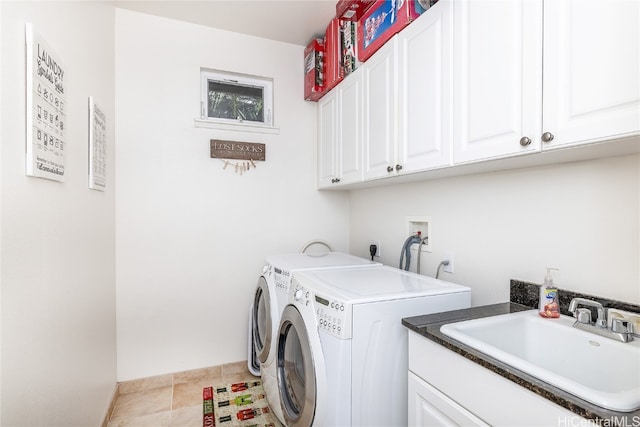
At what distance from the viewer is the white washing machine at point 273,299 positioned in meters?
1.84

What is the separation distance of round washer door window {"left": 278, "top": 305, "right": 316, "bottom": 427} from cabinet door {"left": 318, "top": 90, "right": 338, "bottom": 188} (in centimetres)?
117

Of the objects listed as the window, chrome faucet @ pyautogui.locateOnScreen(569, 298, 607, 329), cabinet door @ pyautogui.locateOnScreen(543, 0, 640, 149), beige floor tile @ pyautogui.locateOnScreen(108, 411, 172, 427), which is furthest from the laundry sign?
chrome faucet @ pyautogui.locateOnScreen(569, 298, 607, 329)

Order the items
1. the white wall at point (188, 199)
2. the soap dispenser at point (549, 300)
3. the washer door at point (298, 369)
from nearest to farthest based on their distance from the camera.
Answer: the soap dispenser at point (549, 300), the washer door at point (298, 369), the white wall at point (188, 199)

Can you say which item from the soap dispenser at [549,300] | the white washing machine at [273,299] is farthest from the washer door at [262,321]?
the soap dispenser at [549,300]

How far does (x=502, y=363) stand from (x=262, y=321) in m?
1.59

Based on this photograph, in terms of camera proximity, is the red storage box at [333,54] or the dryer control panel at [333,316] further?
the red storage box at [333,54]

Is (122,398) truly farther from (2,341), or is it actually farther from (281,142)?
(281,142)

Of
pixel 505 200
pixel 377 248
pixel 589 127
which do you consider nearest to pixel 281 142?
pixel 377 248

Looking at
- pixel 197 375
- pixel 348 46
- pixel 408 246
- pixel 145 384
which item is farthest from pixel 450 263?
pixel 145 384

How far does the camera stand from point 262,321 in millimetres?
2168

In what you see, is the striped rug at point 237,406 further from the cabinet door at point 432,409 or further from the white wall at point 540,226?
the white wall at point 540,226

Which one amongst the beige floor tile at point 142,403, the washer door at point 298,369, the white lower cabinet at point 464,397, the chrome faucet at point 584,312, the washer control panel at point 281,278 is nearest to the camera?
the white lower cabinet at point 464,397

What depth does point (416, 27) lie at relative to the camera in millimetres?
1503

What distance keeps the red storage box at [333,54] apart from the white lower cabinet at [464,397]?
1.76 m
